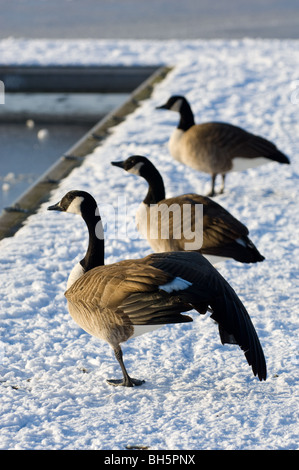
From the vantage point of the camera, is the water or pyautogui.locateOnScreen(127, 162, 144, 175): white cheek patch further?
the water

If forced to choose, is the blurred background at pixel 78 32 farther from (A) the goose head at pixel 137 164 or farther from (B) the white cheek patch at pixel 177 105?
(B) the white cheek patch at pixel 177 105

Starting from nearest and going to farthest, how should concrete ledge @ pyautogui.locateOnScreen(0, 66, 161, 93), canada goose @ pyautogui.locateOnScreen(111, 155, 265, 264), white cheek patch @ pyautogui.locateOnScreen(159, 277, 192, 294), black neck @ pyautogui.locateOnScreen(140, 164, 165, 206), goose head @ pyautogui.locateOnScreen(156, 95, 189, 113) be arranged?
white cheek patch @ pyautogui.locateOnScreen(159, 277, 192, 294) → canada goose @ pyautogui.locateOnScreen(111, 155, 265, 264) → black neck @ pyautogui.locateOnScreen(140, 164, 165, 206) → goose head @ pyautogui.locateOnScreen(156, 95, 189, 113) → concrete ledge @ pyautogui.locateOnScreen(0, 66, 161, 93)

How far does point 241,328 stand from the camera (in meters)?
3.72

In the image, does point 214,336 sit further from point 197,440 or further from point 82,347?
point 197,440

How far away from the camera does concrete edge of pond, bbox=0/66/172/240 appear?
6.73 metres

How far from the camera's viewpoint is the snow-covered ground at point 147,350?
362cm

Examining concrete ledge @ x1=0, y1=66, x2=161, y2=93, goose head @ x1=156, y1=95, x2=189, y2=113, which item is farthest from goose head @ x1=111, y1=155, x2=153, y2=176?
concrete ledge @ x1=0, y1=66, x2=161, y2=93

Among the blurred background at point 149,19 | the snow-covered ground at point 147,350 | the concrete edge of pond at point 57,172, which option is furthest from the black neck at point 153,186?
the blurred background at point 149,19

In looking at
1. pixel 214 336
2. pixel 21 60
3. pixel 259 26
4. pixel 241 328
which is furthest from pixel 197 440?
pixel 259 26

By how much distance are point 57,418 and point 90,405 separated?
23 cm

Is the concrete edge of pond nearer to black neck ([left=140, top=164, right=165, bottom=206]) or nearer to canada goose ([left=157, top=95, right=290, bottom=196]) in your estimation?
black neck ([left=140, top=164, right=165, bottom=206])

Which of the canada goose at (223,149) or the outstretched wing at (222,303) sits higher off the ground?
the canada goose at (223,149)

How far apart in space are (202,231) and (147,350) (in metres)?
0.97

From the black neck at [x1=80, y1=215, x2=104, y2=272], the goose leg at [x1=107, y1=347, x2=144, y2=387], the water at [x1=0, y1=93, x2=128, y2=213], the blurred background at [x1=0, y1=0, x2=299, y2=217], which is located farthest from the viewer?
the blurred background at [x1=0, y1=0, x2=299, y2=217]
